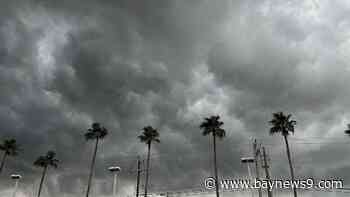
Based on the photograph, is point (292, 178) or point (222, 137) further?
point (222, 137)

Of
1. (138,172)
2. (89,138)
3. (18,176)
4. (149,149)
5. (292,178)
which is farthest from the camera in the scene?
(18,176)

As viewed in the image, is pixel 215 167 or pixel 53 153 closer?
pixel 215 167

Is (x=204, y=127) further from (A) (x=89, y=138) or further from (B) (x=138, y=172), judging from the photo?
(A) (x=89, y=138)

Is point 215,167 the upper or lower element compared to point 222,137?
lower

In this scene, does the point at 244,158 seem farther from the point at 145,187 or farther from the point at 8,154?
the point at 8,154

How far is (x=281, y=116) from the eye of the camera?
68938 millimetres

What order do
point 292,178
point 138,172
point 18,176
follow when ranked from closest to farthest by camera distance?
→ point 292,178 → point 138,172 → point 18,176

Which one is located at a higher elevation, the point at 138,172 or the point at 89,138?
the point at 89,138

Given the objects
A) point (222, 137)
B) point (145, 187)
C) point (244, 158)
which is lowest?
point (145, 187)

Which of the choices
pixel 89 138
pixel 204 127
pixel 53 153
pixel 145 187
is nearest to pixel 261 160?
pixel 204 127

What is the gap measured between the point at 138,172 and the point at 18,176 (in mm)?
40122

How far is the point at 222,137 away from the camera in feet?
238

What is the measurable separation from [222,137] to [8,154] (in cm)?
5780

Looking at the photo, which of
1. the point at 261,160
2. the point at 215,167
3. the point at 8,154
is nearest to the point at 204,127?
the point at 215,167
